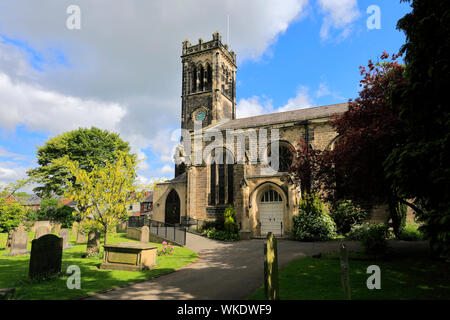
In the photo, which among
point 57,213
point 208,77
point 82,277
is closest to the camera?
point 82,277

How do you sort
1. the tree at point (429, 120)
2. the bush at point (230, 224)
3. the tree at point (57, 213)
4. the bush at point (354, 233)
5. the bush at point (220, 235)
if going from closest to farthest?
1. the tree at point (429, 120)
2. the bush at point (354, 233)
3. the bush at point (220, 235)
4. the bush at point (230, 224)
5. the tree at point (57, 213)

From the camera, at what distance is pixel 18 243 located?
Result: 13695mm

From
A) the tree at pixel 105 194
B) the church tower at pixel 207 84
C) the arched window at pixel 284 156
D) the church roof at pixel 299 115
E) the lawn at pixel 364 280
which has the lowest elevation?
the lawn at pixel 364 280

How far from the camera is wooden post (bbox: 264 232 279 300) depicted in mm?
5641

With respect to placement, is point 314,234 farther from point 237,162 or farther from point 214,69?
point 214,69

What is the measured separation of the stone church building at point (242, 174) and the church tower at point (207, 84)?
0.15 meters

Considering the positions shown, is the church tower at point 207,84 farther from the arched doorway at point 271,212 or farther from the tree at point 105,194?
the tree at point 105,194

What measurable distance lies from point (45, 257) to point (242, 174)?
15164mm

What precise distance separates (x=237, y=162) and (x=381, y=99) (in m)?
13.8

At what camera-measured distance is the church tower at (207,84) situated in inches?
1341

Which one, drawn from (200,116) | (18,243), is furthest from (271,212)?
(200,116)

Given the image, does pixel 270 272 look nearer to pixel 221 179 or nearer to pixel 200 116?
pixel 221 179

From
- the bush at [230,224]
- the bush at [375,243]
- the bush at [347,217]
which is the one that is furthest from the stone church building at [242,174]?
the bush at [375,243]

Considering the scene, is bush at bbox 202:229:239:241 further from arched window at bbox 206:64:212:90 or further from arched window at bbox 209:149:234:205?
arched window at bbox 206:64:212:90
